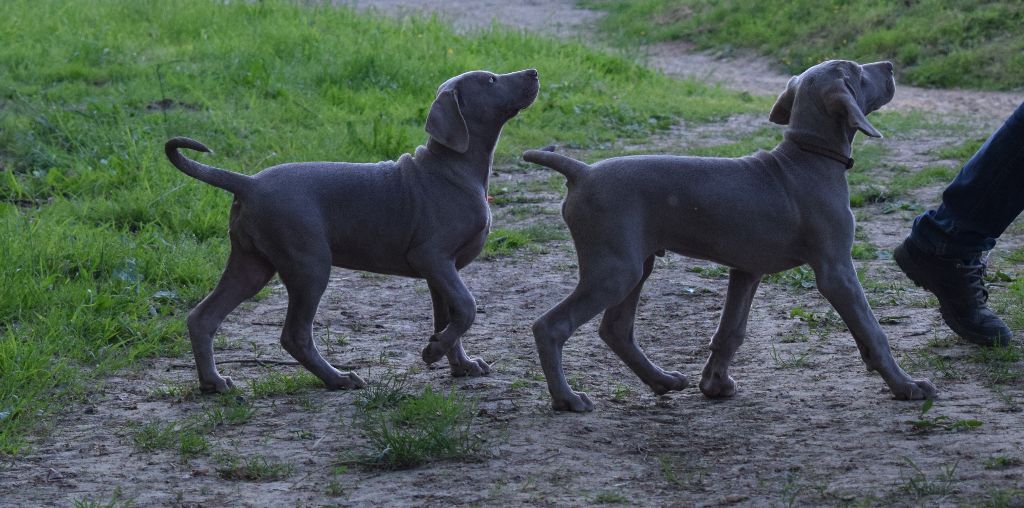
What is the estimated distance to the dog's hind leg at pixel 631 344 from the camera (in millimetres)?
4203

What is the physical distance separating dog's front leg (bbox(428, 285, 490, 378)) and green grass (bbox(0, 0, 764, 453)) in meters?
1.17

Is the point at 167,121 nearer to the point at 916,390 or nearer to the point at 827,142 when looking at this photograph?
the point at 827,142

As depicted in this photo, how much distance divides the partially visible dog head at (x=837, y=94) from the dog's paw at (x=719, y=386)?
3.08 ft

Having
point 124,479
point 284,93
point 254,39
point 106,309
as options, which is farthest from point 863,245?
point 254,39

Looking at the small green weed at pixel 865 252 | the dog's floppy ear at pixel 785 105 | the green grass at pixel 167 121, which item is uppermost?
the dog's floppy ear at pixel 785 105

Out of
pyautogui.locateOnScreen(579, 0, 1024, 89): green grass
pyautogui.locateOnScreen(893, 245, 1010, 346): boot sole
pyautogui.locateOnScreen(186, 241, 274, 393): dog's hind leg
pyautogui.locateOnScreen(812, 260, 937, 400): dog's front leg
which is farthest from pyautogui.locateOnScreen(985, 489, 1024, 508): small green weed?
pyautogui.locateOnScreen(579, 0, 1024, 89): green grass

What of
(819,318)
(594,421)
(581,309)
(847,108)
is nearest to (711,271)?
(819,318)

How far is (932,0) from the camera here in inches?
600

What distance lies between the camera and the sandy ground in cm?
321

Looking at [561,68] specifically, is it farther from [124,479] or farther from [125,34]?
[124,479]

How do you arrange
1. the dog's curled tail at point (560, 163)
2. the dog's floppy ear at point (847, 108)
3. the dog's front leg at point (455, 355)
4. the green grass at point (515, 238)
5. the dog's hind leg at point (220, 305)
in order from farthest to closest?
the green grass at point (515, 238), the dog's front leg at point (455, 355), the dog's hind leg at point (220, 305), the dog's curled tail at point (560, 163), the dog's floppy ear at point (847, 108)

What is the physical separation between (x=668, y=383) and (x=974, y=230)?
143 centimetres

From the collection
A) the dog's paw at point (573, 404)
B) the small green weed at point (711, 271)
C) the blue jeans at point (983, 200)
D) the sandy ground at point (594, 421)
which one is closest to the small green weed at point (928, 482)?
the sandy ground at point (594, 421)

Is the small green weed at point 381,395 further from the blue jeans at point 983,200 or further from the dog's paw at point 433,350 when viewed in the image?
the blue jeans at point 983,200
